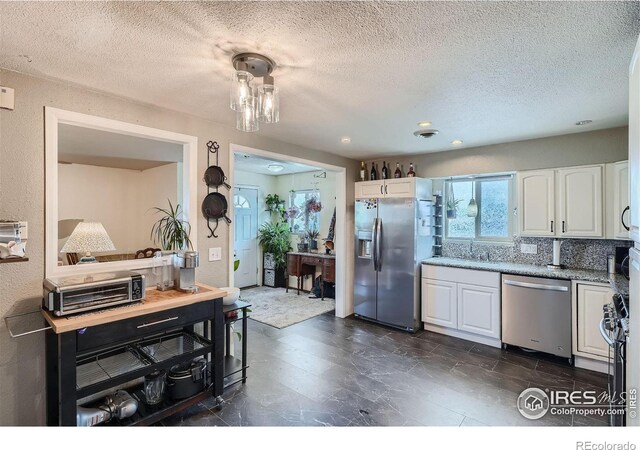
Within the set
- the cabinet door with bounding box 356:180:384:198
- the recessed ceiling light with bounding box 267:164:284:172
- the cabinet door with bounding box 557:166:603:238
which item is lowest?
the cabinet door with bounding box 557:166:603:238

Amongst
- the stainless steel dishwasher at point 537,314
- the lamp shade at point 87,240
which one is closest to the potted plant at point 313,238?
the stainless steel dishwasher at point 537,314

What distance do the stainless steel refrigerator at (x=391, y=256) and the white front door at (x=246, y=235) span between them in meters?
2.74

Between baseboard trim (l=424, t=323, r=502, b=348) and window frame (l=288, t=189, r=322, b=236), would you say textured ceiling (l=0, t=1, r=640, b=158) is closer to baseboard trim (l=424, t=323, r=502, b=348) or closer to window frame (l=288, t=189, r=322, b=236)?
baseboard trim (l=424, t=323, r=502, b=348)

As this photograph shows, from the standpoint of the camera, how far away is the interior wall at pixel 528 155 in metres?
3.12

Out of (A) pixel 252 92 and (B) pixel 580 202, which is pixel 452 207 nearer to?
(B) pixel 580 202

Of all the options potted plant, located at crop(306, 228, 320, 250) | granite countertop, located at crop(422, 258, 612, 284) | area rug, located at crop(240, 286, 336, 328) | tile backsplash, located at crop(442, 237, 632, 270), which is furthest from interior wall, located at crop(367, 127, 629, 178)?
area rug, located at crop(240, 286, 336, 328)

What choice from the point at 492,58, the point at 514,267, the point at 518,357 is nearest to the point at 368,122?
the point at 492,58

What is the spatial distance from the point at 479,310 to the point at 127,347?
3486mm

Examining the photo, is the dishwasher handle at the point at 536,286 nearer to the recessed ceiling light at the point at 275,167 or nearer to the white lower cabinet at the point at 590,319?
the white lower cabinet at the point at 590,319

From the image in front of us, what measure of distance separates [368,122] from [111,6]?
6.80ft

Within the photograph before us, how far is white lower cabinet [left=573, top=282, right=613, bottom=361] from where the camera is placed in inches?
113

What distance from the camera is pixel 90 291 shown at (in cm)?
188

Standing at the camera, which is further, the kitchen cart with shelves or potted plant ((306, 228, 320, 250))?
potted plant ((306, 228, 320, 250))

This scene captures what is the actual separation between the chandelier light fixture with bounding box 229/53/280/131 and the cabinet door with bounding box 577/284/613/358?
3.23 metres
